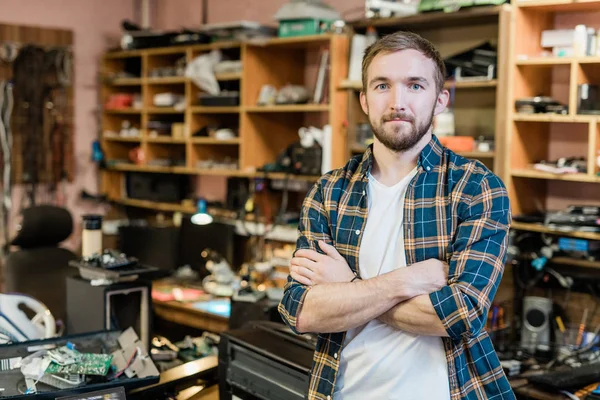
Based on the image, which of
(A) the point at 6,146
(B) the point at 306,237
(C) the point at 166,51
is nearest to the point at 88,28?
(C) the point at 166,51

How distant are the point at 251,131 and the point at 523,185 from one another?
1874mm

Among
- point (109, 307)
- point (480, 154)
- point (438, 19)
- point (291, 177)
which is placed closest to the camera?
point (109, 307)

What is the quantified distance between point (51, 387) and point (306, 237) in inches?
36.4

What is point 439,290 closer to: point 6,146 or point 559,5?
point 559,5

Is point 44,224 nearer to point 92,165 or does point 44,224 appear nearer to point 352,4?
point 92,165

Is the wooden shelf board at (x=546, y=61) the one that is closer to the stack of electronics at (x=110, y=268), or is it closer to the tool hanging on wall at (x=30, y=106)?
the stack of electronics at (x=110, y=268)

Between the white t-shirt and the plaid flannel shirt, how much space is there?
21 mm

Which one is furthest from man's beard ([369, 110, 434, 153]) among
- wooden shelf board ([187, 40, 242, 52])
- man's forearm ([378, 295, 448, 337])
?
wooden shelf board ([187, 40, 242, 52])

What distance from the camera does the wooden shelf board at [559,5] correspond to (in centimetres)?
320

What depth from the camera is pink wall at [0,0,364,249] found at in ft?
18.1

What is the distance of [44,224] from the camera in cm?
426

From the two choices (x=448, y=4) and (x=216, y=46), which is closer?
(x=448, y=4)

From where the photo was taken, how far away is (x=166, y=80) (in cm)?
524

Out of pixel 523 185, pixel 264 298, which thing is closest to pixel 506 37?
pixel 523 185
